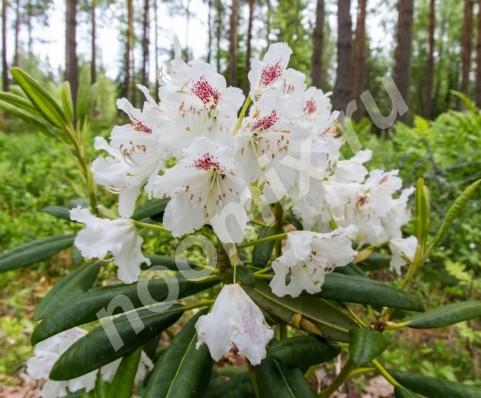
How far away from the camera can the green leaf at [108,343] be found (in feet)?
3.03

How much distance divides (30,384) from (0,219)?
161 centimetres

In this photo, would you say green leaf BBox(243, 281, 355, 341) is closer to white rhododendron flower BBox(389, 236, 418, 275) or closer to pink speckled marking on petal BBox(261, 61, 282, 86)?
white rhododendron flower BBox(389, 236, 418, 275)

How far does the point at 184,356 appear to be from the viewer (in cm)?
97

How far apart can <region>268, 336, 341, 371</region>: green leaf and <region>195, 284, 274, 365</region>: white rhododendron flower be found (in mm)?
154

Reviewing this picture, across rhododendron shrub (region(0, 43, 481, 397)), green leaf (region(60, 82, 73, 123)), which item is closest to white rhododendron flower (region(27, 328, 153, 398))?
rhododendron shrub (region(0, 43, 481, 397))

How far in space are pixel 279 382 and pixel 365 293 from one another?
0.24 m

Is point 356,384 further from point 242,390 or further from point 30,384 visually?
point 30,384

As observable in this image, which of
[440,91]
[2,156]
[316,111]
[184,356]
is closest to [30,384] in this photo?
[184,356]

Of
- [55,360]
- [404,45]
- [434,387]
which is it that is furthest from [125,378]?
[404,45]

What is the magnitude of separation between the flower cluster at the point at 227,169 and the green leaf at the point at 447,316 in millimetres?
274

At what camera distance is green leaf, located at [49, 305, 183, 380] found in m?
0.92

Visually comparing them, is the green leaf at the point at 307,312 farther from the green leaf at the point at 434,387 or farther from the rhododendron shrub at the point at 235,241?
the green leaf at the point at 434,387

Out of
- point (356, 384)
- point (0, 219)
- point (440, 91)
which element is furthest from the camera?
point (440, 91)

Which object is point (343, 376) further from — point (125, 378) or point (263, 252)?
point (125, 378)
